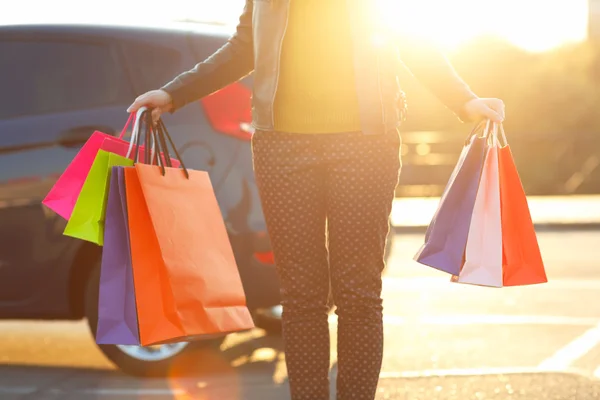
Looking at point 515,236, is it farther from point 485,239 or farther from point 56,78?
point 56,78

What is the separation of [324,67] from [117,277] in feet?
2.83

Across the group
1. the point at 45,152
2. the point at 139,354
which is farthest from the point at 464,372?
the point at 45,152

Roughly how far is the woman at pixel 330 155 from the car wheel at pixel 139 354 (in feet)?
6.97

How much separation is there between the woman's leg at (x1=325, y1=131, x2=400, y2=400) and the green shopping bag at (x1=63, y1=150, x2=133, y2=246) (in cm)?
67

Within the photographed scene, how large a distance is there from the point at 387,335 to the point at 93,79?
7.68ft

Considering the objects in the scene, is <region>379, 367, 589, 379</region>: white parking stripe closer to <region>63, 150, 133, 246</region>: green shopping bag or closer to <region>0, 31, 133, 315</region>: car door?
<region>0, 31, 133, 315</region>: car door

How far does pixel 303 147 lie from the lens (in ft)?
10.9

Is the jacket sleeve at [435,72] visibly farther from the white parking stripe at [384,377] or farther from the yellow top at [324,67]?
the white parking stripe at [384,377]

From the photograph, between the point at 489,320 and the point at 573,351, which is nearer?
the point at 573,351

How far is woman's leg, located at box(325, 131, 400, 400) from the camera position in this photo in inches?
131

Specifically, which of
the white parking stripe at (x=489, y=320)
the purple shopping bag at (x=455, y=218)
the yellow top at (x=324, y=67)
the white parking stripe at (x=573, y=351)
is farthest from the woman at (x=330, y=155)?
the white parking stripe at (x=489, y=320)

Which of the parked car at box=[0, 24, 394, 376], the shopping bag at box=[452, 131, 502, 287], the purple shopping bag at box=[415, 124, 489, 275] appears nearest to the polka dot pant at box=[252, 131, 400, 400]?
the purple shopping bag at box=[415, 124, 489, 275]

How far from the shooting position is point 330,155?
3305 millimetres

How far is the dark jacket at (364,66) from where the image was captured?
130 inches
